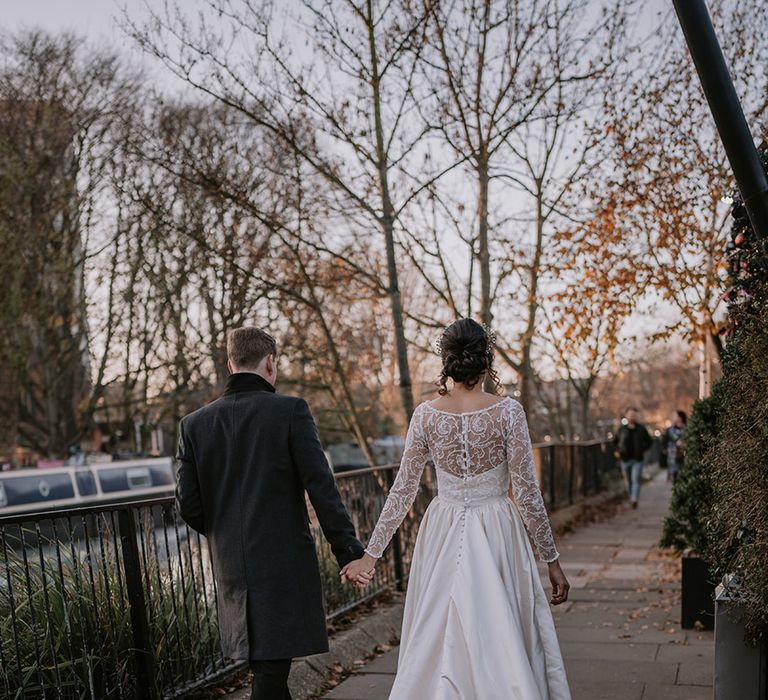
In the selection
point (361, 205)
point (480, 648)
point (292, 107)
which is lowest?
point (480, 648)

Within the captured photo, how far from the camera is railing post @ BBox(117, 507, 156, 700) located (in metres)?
5.08

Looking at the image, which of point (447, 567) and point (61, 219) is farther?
point (61, 219)

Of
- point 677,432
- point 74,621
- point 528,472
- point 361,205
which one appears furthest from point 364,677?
point 677,432

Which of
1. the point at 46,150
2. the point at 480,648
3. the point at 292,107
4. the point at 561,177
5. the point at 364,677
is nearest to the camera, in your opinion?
the point at 480,648

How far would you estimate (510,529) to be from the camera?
4.52 m

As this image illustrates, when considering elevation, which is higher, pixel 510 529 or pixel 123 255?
pixel 123 255

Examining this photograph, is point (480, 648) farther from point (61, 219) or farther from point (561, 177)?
point (61, 219)

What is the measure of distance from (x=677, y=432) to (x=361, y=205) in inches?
525

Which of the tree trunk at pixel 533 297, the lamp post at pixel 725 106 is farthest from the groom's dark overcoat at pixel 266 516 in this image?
the tree trunk at pixel 533 297

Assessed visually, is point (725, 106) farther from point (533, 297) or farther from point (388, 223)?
point (533, 297)

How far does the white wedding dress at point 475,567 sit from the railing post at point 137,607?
1.35 m

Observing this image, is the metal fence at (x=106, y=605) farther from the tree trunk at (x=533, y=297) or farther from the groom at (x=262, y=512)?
the tree trunk at (x=533, y=297)

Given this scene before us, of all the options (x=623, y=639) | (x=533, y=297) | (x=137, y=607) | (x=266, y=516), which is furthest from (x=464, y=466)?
(x=533, y=297)

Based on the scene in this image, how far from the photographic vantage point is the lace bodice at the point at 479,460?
4.45 meters
